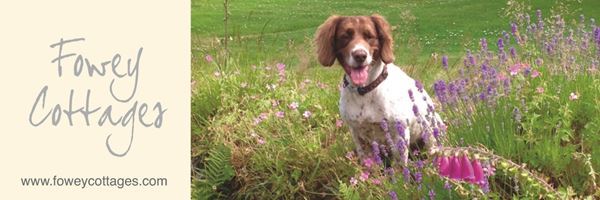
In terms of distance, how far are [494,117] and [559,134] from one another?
329 mm

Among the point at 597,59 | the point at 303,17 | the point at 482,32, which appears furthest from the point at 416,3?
the point at 597,59

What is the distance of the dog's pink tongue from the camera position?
4680 millimetres

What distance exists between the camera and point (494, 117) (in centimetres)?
420

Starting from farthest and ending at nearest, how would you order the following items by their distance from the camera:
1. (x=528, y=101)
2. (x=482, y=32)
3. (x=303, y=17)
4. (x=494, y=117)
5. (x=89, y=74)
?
1. (x=303, y=17)
2. (x=482, y=32)
3. (x=528, y=101)
4. (x=494, y=117)
5. (x=89, y=74)

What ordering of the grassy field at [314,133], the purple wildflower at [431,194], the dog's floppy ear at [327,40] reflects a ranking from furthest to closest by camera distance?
the dog's floppy ear at [327,40], the grassy field at [314,133], the purple wildflower at [431,194]

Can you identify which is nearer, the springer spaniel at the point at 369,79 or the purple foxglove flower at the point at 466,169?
the purple foxglove flower at the point at 466,169

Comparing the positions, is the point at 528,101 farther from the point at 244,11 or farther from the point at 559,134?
the point at 244,11

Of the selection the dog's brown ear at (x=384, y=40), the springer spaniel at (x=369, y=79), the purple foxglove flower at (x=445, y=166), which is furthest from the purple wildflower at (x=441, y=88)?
the purple foxglove flower at (x=445, y=166)

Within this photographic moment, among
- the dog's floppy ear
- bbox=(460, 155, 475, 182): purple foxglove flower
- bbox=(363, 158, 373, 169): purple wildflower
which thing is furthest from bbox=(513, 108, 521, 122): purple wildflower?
bbox=(460, 155, 475, 182): purple foxglove flower

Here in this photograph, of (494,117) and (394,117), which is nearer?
(494,117)

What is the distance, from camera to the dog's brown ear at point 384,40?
15.6 ft

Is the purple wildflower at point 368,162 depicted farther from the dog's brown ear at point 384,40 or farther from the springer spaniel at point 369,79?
the dog's brown ear at point 384,40

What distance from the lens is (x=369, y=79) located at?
15.8ft

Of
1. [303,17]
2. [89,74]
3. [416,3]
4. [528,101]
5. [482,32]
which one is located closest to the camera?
[89,74]
